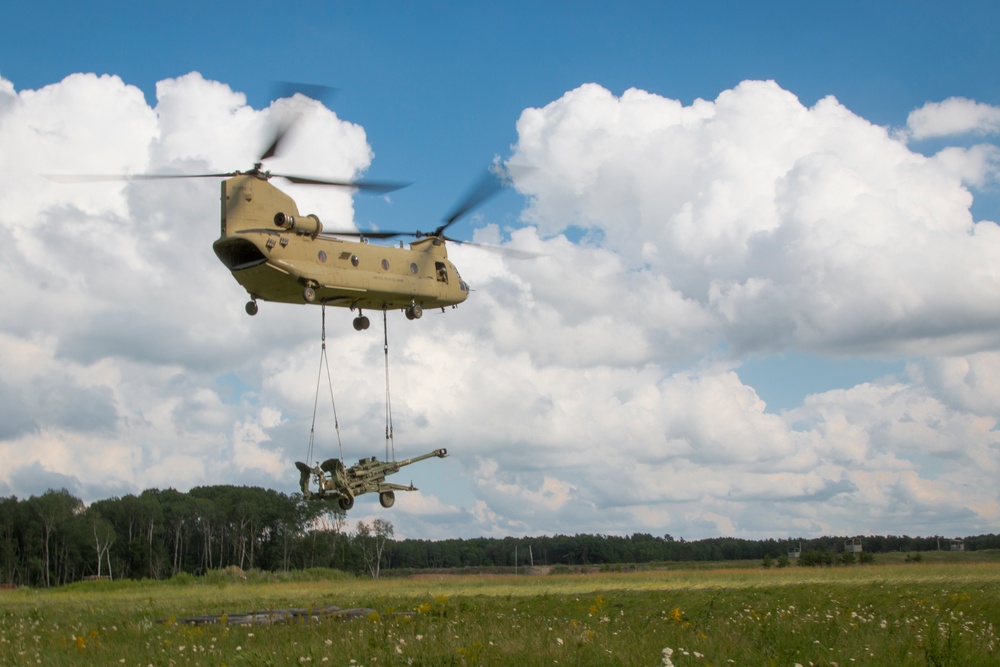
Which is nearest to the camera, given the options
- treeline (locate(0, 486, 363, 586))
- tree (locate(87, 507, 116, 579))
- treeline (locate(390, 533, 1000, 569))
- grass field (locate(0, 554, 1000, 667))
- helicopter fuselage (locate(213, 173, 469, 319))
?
grass field (locate(0, 554, 1000, 667))

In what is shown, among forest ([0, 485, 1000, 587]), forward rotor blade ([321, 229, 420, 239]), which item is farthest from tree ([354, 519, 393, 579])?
forward rotor blade ([321, 229, 420, 239])

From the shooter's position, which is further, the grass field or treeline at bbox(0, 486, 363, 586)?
treeline at bbox(0, 486, 363, 586)

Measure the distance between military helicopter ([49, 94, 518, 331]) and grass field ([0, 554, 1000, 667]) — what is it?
9.10 metres

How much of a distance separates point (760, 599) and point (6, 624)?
17.4 m

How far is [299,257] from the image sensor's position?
3083 cm

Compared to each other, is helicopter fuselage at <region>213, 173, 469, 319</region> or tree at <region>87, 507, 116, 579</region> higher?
helicopter fuselage at <region>213, 173, 469, 319</region>

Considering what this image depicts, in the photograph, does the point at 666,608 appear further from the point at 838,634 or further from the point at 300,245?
the point at 300,245

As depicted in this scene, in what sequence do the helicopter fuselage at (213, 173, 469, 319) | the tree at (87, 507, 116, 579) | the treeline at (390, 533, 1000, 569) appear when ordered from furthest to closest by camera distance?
the treeline at (390, 533, 1000, 569) < the tree at (87, 507, 116, 579) < the helicopter fuselage at (213, 173, 469, 319)

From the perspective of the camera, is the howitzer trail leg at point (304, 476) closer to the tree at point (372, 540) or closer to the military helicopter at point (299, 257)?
the military helicopter at point (299, 257)

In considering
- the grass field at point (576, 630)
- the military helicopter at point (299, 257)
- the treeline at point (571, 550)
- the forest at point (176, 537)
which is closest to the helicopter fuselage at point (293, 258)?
the military helicopter at point (299, 257)

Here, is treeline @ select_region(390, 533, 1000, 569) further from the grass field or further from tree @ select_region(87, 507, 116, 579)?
the grass field

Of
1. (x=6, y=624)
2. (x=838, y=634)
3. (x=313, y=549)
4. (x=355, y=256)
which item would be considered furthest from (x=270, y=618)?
(x=313, y=549)

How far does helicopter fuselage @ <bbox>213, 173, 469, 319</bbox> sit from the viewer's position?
98.7 feet

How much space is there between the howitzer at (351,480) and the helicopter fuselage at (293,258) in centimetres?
509
